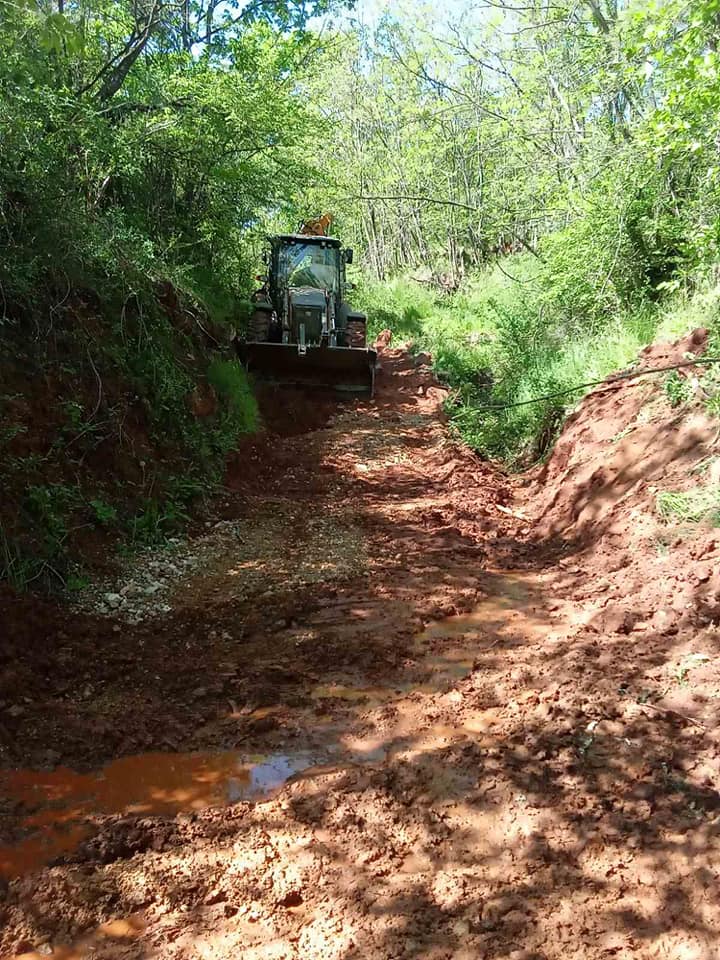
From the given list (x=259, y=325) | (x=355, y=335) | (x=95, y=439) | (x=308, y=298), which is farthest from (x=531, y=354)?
(x=95, y=439)

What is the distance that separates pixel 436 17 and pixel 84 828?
2220cm

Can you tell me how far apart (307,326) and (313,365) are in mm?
710

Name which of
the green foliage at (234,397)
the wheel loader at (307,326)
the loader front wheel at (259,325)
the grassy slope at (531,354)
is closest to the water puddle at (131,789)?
the grassy slope at (531,354)

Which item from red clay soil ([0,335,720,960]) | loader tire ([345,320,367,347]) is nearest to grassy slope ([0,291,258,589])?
red clay soil ([0,335,720,960])

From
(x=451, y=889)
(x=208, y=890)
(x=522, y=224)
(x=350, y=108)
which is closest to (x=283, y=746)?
(x=208, y=890)

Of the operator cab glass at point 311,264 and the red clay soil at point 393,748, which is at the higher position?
the operator cab glass at point 311,264

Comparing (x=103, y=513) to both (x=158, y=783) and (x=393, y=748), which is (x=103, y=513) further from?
(x=393, y=748)

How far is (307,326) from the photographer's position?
40.1 ft

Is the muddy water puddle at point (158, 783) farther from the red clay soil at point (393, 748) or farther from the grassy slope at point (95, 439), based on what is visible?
the grassy slope at point (95, 439)

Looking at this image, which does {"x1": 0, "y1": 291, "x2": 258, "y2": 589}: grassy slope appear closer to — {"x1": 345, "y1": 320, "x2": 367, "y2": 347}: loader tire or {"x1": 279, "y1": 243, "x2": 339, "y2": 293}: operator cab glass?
{"x1": 345, "y1": 320, "x2": 367, "y2": 347}: loader tire

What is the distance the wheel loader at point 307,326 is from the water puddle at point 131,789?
8617mm

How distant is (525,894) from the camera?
2.66 metres

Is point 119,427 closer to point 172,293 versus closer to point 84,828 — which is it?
point 172,293

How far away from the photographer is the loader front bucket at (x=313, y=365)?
1157cm
